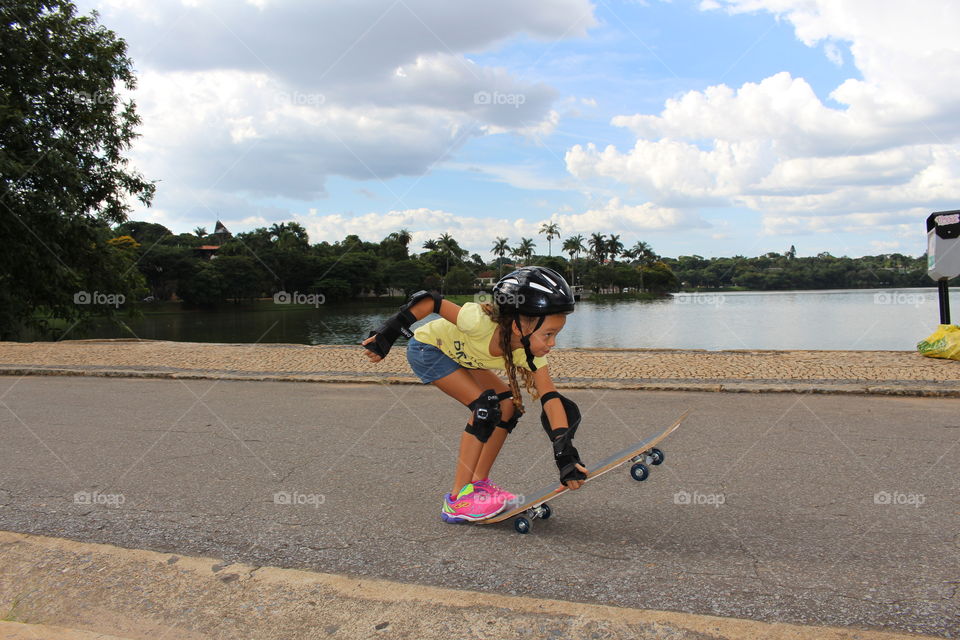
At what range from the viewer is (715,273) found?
436ft

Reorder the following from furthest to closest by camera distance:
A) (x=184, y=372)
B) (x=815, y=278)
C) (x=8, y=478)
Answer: (x=815, y=278), (x=184, y=372), (x=8, y=478)

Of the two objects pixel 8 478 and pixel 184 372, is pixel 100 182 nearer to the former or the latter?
pixel 184 372

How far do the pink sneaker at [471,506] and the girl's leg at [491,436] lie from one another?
10cm

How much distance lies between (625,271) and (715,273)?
64.2 feet

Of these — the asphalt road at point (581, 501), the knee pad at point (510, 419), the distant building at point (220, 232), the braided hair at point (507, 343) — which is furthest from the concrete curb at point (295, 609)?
the distant building at point (220, 232)

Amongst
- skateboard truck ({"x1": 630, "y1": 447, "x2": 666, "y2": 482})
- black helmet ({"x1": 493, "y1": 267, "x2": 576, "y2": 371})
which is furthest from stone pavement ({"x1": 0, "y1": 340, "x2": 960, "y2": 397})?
black helmet ({"x1": 493, "y1": 267, "x2": 576, "y2": 371})

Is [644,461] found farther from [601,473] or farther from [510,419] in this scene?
[510,419]

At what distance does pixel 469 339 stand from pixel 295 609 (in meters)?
1.72

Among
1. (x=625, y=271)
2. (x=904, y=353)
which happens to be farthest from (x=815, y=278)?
(x=904, y=353)

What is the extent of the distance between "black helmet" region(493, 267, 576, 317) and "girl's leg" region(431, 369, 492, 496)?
0.62 m

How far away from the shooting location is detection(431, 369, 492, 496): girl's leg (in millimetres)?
3934

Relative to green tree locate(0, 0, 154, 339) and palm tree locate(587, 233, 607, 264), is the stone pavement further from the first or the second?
palm tree locate(587, 233, 607, 264)

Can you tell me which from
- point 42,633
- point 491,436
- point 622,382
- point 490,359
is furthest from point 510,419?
point 622,382

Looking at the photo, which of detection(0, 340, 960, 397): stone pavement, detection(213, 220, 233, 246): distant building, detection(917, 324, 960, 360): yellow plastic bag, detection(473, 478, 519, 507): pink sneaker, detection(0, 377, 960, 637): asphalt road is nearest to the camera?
detection(0, 377, 960, 637): asphalt road
